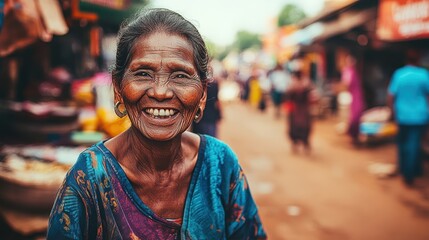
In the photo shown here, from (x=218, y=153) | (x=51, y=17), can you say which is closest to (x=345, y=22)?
(x=51, y=17)

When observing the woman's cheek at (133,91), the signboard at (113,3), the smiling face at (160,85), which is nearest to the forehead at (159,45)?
the smiling face at (160,85)

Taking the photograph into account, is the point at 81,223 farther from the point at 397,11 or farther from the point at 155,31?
the point at 397,11

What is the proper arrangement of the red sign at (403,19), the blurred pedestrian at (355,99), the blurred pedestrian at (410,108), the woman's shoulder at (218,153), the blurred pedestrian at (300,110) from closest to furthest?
the woman's shoulder at (218,153) → the blurred pedestrian at (410,108) → the red sign at (403,19) → the blurred pedestrian at (300,110) → the blurred pedestrian at (355,99)

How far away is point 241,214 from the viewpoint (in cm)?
158

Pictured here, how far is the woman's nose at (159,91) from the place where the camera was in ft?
4.45

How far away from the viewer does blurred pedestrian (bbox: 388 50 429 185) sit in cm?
569

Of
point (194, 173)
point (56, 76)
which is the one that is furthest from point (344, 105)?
point (194, 173)

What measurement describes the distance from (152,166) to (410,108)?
17.0 ft

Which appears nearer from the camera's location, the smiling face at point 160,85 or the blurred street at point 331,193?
the smiling face at point 160,85

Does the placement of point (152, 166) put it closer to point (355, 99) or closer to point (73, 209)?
point (73, 209)

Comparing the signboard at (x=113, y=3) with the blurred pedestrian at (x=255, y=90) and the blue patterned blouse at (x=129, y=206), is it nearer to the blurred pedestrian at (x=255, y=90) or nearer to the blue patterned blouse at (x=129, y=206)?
the blue patterned blouse at (x=129, y=206)

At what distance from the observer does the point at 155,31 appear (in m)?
1.37

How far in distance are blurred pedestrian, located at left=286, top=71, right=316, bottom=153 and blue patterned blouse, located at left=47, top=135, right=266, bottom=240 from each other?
6.91 metres

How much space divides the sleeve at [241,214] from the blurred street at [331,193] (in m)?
2.73
